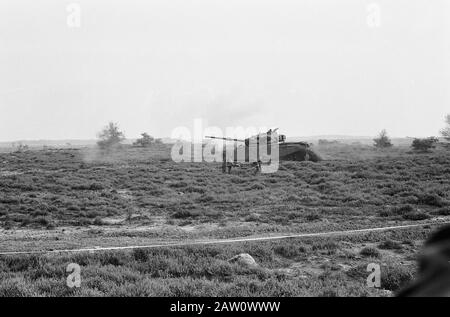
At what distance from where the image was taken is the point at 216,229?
14391 mm

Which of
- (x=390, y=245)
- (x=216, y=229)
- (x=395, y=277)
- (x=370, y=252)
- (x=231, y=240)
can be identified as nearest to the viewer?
(x=395, y=277)

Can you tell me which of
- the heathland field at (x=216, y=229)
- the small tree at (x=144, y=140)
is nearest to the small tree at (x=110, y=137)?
the small tree at (x=144, y=140)

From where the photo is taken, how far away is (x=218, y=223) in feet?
51.2

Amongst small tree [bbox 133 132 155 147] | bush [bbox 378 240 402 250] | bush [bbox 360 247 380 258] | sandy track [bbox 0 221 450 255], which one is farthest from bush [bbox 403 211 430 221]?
small tree [bbox 133 132 155 147]

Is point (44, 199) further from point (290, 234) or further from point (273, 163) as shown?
point (273, 163)

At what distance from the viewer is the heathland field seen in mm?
8180

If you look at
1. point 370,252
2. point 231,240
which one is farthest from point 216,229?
point 370,252

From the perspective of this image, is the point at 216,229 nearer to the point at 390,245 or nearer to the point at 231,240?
the point at 231,240

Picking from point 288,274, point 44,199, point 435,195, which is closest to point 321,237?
point 288,274

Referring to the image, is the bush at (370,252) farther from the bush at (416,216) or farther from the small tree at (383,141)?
the small tree at (383,141)

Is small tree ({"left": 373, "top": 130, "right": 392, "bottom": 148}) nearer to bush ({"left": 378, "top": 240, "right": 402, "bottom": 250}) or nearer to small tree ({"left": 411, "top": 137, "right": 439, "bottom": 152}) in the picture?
small tree ({"left": 411, "top": 137, "right": 439, "bottom": 152})
